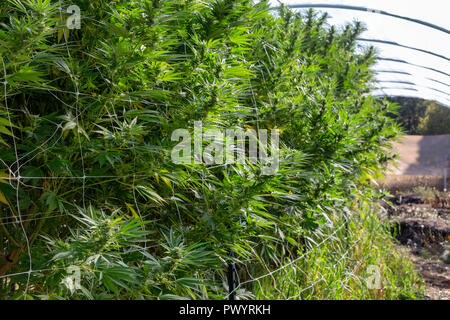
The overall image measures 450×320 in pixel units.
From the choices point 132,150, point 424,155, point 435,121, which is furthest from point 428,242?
point 435,121

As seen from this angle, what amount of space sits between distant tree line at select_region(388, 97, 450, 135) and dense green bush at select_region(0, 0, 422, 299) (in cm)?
1357

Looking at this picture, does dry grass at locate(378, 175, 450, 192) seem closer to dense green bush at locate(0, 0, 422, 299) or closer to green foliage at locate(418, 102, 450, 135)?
green foliage at locate(418, 102, 450, 135)

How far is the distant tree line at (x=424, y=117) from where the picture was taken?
14250 mm

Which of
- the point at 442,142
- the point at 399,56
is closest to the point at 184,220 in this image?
the point at 399,56

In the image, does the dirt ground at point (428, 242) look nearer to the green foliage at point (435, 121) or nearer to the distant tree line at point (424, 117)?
the distant tree line at point (424, 117)

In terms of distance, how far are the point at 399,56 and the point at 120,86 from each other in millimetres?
5713

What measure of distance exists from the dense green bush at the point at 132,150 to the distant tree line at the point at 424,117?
1357 cm

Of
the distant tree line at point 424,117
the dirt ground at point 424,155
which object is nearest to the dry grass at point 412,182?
the dirt ground at point 424,155

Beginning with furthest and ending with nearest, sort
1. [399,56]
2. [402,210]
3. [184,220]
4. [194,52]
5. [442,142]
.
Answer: [442,142] → [402,210] → [399,56] → [184,220] → [194,52]

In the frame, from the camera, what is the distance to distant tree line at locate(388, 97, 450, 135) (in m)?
14.2

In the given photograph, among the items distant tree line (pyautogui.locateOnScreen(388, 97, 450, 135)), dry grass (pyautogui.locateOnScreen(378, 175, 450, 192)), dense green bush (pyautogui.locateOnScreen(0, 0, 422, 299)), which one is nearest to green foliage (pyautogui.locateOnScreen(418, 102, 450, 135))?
distant tree line (pyautogui.locateOnScreen(388, 97, 450, 135))

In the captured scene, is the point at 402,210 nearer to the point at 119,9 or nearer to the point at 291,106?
the point at 291,106
